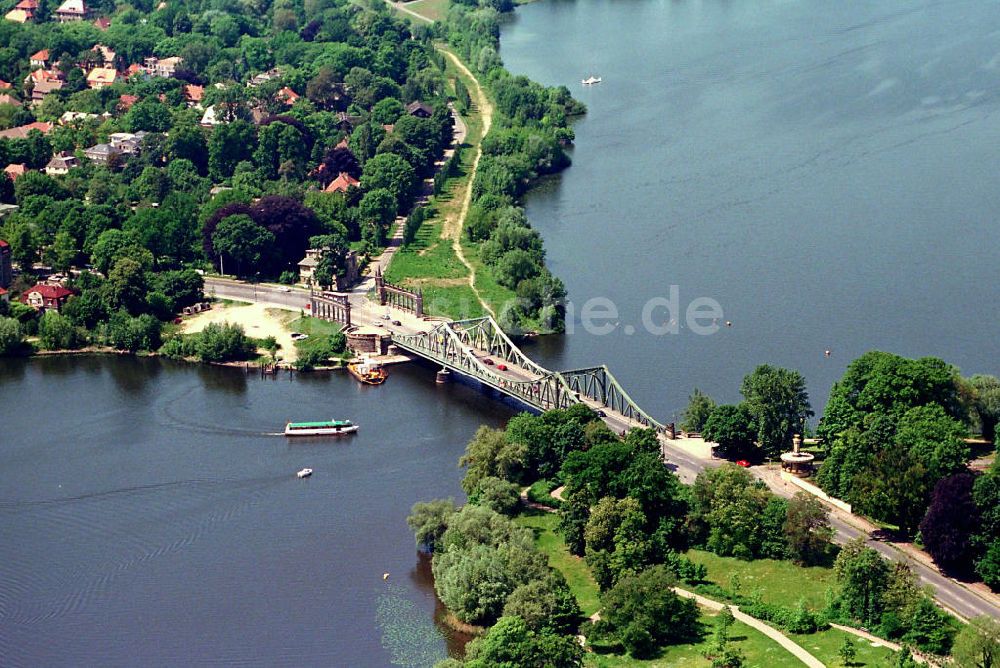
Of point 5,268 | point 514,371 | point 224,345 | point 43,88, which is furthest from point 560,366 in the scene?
point 43,88

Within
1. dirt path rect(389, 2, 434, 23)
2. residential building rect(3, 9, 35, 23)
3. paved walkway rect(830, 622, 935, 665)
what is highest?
dirt path rect(389, 2, 434, 23)

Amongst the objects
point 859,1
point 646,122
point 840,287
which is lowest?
point 840,287

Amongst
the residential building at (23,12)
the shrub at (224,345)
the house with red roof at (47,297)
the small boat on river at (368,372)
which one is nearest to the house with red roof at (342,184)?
the house with red roof at (47,297)

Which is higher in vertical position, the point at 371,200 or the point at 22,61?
the point at 22,61

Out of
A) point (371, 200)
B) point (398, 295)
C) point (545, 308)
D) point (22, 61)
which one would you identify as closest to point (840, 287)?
point (545, 308)

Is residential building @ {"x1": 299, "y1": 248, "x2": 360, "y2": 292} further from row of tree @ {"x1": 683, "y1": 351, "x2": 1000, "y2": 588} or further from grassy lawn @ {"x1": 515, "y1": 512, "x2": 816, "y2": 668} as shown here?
grassy lawn @ {"x1": 515, "y1": 512, "x2": 816, "y2": 668}

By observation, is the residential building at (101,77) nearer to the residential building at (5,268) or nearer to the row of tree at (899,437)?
the residential building at (5,268)

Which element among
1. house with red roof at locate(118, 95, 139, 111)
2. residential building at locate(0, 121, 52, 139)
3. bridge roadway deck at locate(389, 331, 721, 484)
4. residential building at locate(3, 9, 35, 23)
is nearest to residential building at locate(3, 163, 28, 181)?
residential building at locate(0, 121, 52, 139)

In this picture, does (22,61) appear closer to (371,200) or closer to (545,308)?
(371,200)
